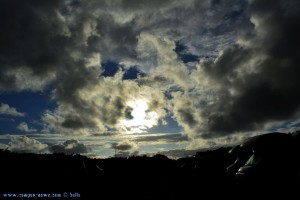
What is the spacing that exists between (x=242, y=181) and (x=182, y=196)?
8.10 feet

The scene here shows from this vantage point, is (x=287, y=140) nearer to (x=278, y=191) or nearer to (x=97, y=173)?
(x=278, y=191)

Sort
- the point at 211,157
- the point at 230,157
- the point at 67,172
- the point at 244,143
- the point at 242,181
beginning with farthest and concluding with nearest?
1. the point at 211,157
2. the point at 230,157
3. the point at 244,143
4. the point at 242,181
5. the point at 67,172

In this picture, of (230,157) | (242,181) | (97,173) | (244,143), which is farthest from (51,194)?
(230,157)

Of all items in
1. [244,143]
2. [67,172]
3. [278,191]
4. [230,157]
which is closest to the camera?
[67,172]

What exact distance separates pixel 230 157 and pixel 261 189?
10.6 m

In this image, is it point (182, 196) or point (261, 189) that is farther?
point (182, 196)

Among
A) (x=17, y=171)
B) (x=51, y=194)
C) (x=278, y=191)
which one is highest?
(x=17, y=171)

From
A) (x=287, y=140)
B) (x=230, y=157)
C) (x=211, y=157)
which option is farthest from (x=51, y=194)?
(x=211, y=157)

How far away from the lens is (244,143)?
18.6m

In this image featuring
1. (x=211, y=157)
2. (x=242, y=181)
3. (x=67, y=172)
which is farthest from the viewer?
(x=211, y=157)

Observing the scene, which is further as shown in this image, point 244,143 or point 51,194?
point 244,143

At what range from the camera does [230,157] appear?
23016 millimetres

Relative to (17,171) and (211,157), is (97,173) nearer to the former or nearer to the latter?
(17,171)

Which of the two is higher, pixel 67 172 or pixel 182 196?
pixel 67 172
